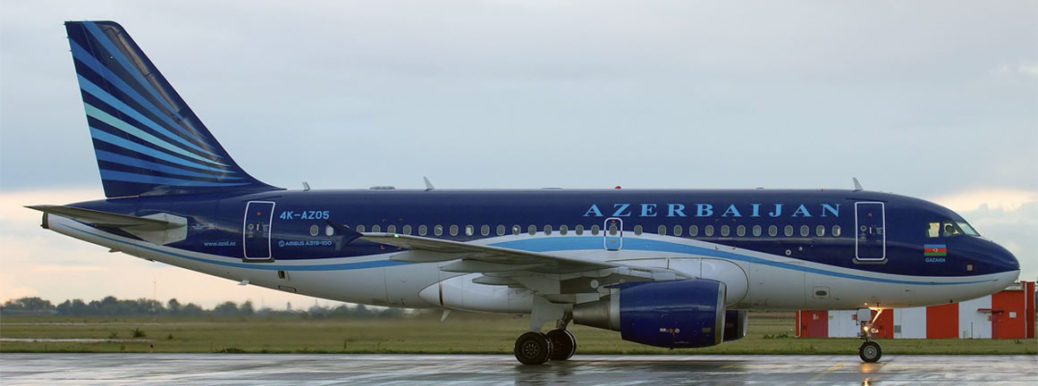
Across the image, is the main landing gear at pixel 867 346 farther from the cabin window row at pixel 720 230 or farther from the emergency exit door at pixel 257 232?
the emergency exit door at pixel 257 232

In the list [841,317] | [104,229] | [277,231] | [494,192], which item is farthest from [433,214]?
[841,317]

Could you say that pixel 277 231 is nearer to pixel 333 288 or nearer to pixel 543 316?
pixel 333 288

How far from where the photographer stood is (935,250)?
73.8 feet

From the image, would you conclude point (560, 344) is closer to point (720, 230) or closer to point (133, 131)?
point (720, 230)

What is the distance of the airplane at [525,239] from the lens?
21.9 meters

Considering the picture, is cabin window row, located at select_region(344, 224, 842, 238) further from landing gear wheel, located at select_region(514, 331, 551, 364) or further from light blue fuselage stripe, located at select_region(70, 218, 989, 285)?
landing gear wheel, located at select_region(514, 331, 551, 364)

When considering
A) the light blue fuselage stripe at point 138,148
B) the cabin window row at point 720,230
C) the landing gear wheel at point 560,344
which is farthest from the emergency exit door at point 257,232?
the landing gear wheel at point 560,344

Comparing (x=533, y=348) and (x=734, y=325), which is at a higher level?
(x=734, y=325)

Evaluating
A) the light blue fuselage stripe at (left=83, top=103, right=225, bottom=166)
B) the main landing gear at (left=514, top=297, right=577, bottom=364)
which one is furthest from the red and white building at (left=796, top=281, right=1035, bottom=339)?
the light blue fuselage stripe at (left=83, top=103, right=225, bottom=166)

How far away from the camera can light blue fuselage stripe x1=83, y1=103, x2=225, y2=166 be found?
2520cm

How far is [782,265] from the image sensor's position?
74.2 ft

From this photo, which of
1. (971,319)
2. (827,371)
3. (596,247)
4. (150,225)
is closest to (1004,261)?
(827,371)

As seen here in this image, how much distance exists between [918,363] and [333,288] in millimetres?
11388

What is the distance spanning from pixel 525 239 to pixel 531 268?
185 cm
